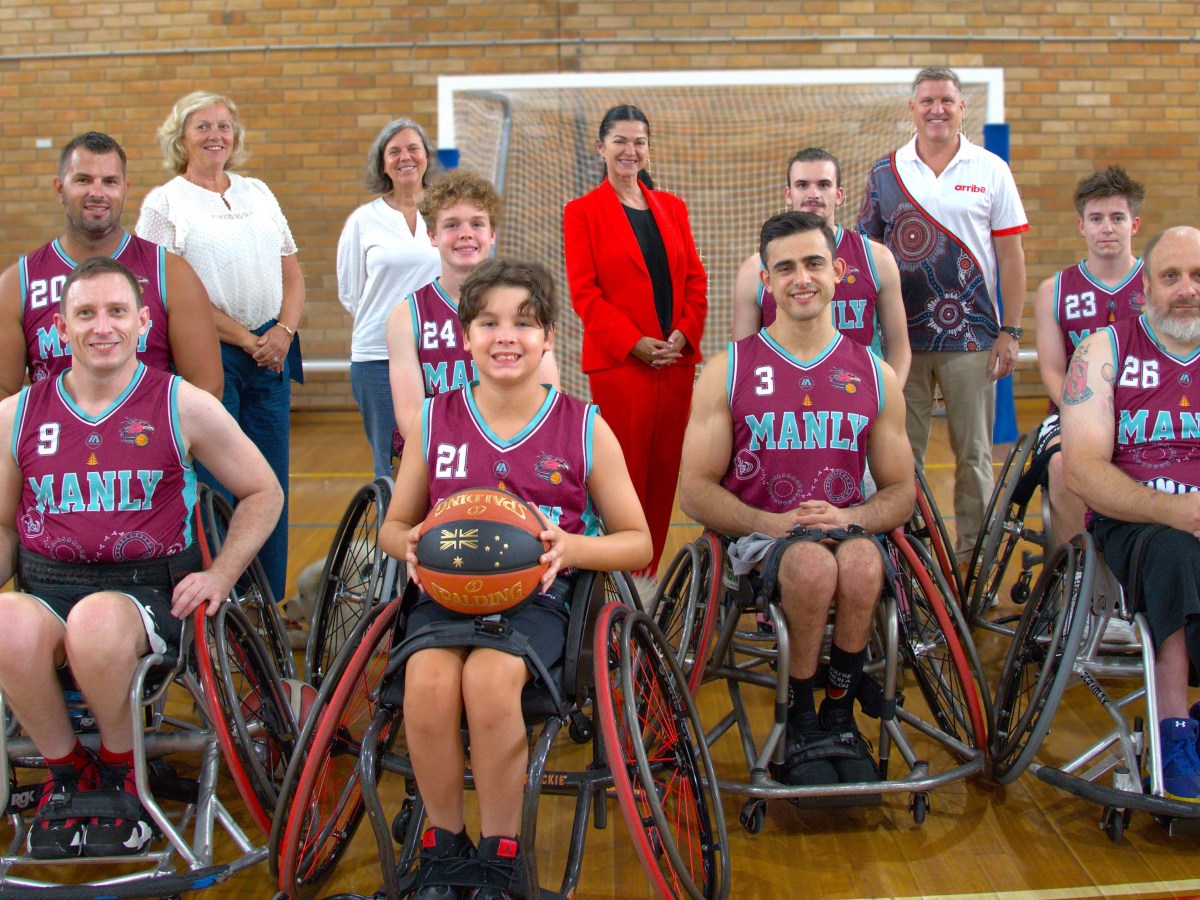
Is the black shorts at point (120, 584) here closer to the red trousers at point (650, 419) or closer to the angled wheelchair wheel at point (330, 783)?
the angled wheelchair wheel at point (330, 783)

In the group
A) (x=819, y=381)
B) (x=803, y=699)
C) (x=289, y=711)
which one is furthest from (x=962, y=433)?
(x=289, y=711)

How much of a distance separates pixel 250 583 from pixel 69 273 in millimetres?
878

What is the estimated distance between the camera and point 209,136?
3.47m

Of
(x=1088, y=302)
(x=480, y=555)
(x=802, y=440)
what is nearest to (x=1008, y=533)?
(x=1088, y=302)

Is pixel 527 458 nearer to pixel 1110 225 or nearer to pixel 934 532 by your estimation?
pixel 934 532

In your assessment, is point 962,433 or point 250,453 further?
point 962,433

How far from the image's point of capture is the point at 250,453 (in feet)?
8.36

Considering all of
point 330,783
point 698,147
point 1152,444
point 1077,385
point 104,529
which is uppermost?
point 698,147

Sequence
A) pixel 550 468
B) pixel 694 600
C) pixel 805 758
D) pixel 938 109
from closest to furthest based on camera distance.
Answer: pixel 550 468 → pixel 805 758 → pixel 694 600 → pixel 938 109

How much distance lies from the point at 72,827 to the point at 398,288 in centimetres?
206

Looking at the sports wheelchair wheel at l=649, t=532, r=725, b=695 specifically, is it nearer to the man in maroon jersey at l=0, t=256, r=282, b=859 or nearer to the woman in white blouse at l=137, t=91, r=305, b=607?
the man in maroon jersey at l=0, t=256, r=282, b=859

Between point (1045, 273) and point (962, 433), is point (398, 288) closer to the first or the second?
point (962, 433)

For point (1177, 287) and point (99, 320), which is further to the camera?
point (1177, 287)

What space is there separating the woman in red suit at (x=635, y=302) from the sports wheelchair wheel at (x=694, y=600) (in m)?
0.83
